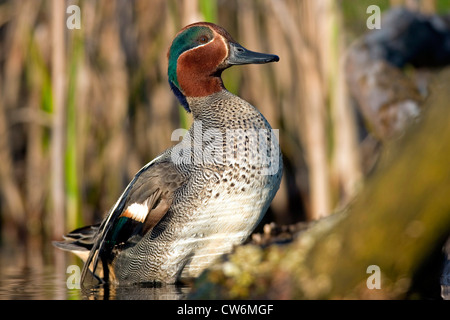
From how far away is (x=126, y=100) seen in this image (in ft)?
18.1

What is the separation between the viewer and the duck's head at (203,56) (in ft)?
10.3

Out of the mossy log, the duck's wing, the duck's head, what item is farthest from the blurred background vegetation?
the mossy log

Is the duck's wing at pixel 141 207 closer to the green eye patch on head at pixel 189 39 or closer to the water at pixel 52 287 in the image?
the water at pixel 52 287

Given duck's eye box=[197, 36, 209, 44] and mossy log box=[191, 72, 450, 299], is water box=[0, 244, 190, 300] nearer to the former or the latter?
mossy log box=[191, 72, 450, 299]

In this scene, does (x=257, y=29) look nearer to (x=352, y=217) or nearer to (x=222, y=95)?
(x=222, y=95)

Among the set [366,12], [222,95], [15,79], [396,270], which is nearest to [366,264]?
[396,270]

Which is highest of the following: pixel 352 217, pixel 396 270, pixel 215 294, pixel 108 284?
pixel 352 217

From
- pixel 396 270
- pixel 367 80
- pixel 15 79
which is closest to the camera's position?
pixel 396 270

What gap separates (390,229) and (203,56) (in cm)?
171

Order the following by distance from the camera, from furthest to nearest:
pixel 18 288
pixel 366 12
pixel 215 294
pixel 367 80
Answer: pixel 366 12 → pixel 367 80 → pixel 18 288 → pixel 215 294

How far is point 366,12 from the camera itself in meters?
5.46

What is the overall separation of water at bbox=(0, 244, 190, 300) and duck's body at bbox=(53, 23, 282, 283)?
12 cm

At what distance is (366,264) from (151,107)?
4.15m

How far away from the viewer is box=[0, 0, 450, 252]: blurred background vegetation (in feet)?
15.5
